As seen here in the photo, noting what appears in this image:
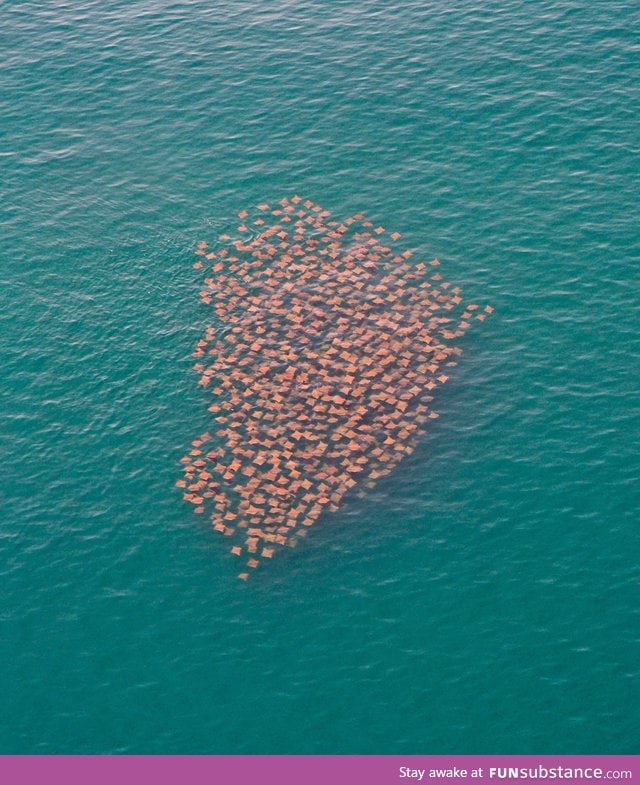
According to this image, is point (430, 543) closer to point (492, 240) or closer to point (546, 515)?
point (546, 515)

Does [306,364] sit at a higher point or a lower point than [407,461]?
higher

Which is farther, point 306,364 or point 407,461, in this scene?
point 306,364

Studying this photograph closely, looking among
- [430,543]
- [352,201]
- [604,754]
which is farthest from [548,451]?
[352,201]

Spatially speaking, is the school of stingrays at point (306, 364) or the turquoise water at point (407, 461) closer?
the turquoise water at point (407, 461)
